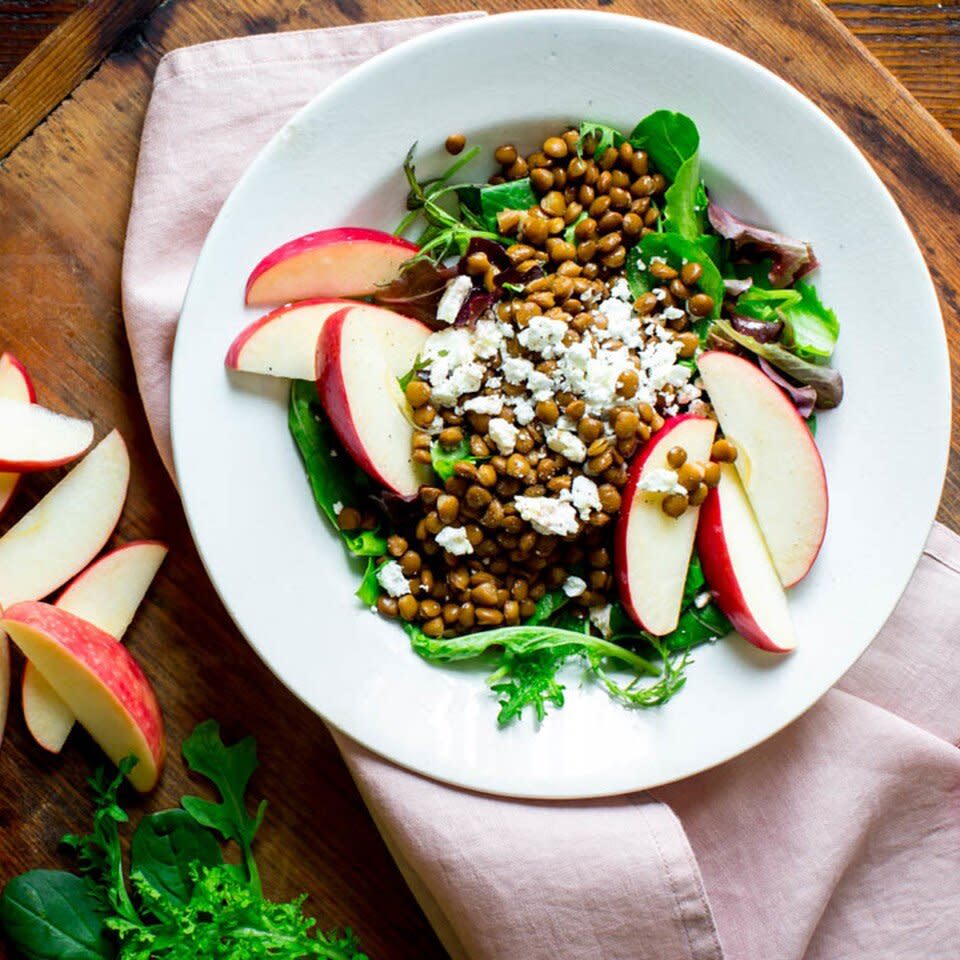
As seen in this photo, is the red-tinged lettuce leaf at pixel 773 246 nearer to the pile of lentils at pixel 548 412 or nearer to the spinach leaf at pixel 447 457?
the pile of lentils at pixel 548 412

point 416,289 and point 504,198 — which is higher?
point 504,198

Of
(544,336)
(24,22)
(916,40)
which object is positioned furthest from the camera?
(24,22)

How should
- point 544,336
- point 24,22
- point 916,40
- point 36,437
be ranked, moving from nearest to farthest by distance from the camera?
1. point 544,336
2. point 36,437
3. point 916,40
4. point 24,22

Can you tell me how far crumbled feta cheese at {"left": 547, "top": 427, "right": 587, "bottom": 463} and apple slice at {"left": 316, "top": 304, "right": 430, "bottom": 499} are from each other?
239 mm

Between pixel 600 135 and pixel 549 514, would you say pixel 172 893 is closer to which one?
pixel 549 514

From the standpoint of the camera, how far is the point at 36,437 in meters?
2.07

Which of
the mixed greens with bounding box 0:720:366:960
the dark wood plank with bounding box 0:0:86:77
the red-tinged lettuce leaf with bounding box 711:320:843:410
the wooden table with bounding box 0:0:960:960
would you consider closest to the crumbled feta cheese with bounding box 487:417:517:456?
the red-tinged lettuce leaf with bounding box 711:320:843:410

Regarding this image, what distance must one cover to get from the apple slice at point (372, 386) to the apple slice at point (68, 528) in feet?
1.58

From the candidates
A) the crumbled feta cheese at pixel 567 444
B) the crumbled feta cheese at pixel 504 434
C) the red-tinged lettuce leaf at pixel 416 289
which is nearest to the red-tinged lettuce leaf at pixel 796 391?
the crumbled feta cheese at pixel 567 444

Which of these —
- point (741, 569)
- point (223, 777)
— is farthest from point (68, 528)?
point (741, 569)

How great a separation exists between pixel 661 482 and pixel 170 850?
3.82ft

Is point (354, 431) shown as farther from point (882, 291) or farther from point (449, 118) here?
point (882, 291)

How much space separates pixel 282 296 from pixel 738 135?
85 cm

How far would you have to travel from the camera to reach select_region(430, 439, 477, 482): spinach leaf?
76.1 inches
